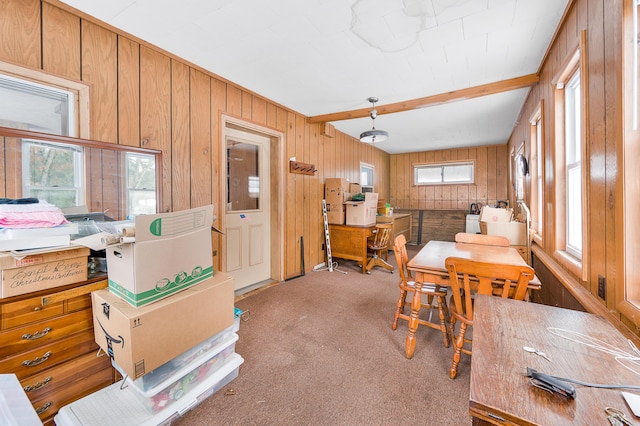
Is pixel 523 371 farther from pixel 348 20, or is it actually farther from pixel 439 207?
pixel 439 207

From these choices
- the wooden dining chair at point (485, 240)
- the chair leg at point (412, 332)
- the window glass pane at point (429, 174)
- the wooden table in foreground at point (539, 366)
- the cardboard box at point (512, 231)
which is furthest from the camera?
the window glass pane at point (429, 174)

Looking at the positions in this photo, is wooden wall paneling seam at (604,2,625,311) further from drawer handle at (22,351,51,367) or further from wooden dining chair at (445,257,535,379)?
drawer handle at (22,351,51,367)

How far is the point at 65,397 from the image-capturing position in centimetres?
138

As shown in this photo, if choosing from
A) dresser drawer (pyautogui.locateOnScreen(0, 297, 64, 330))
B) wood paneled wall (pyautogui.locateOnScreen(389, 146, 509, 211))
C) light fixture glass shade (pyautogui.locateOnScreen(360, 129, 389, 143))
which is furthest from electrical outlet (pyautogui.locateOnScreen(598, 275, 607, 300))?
wood paneled wall (pyautogui.locateOnScreen(389, 146, 509, 211))

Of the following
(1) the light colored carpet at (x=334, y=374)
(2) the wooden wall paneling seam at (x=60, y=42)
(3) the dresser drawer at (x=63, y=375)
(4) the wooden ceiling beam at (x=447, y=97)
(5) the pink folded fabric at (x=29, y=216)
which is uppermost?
(4) the wooden ceiling beam at (x=447, y=97)

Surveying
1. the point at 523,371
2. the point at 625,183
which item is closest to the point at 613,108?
the point at 625,183

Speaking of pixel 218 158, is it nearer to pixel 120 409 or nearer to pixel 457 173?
pixel 120 409

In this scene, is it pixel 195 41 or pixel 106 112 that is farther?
pixel 195 41

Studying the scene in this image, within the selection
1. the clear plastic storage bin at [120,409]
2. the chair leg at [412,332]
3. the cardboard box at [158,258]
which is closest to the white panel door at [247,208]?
the cardboard box at [158,258]

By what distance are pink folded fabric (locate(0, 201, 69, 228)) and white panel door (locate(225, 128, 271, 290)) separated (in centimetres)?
176

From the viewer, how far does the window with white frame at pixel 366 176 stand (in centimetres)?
601

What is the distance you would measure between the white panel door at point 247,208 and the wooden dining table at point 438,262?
2.16m

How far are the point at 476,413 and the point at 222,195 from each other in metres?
2.75

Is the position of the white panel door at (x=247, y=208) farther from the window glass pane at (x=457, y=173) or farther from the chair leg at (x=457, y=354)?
the window glass pane at (x=457, y=173)
